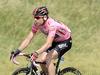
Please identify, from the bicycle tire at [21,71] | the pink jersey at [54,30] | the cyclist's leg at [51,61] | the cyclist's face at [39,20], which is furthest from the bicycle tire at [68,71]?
the cyclist's face at [39,20]

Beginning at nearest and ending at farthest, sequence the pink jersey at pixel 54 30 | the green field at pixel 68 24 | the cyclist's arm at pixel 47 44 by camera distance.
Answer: the cyclist's arm at pixel 47 44
the pink jersey at pixel 54 30
the green field at pixel 68 24

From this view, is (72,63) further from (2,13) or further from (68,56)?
(2,13)

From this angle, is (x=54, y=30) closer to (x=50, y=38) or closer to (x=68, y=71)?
(x=50, y=38)

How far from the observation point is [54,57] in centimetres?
1067

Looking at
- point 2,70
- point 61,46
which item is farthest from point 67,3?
point 61,46

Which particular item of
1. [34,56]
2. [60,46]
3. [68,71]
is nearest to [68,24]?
Result: [68,71]

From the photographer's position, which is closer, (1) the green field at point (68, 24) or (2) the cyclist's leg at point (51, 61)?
(2) the cyclist's leg at point (51, 61)

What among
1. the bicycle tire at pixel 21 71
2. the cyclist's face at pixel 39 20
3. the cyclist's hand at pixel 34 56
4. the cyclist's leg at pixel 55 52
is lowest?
the bicycle tire at pixel 21 71

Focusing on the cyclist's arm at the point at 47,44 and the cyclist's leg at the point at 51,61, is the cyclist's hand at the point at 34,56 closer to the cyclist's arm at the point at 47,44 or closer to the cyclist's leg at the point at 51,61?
the cyclist's arm at the point at 47,44

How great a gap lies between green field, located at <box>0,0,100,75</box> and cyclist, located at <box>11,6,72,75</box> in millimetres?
4889

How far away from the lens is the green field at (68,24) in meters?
17.3

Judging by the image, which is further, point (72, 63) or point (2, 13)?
point (2, 13)

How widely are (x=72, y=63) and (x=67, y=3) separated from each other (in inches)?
219

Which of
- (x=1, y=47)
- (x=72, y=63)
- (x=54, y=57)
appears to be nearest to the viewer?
(x=54, y=57)
